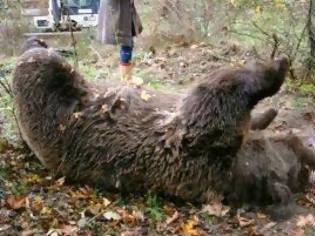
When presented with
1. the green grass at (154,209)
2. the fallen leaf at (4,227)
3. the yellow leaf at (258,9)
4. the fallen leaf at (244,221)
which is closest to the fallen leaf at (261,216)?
the fallen leaf at (244,221)

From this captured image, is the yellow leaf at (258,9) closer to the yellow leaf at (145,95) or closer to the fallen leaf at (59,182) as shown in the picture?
the yellow leaf at (145,95)

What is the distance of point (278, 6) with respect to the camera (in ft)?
31.7

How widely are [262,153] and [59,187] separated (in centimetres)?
183

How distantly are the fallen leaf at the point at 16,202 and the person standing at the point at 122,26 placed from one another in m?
3.97

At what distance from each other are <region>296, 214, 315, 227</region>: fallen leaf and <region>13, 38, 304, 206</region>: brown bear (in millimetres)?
658

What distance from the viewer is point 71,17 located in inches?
580

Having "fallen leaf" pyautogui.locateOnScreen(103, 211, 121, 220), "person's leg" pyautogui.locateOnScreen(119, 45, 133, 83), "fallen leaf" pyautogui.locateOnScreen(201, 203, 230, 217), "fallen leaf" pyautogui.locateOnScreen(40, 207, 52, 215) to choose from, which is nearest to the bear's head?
"fallen leaf" pyautogui.locateOnScreen(201, 203, 230, 217)

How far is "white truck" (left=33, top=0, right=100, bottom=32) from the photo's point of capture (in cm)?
1384

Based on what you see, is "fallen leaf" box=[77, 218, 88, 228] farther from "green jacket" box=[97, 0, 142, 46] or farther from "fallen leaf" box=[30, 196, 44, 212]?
"green jacket" box=[97, 0, 142, 46]

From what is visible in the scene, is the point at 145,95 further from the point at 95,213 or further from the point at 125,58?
the point at 125,58

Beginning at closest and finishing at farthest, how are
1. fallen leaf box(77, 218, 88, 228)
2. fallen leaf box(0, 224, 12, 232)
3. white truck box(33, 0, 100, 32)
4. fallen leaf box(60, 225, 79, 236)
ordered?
1. fallen leaf box(0, 224, 12, 232)
2. fallen leaf box(60, 225, 79, 236)
3. fallen leaf box(77, 218, 88, 228)
4. white truck box(33, 0, 100, 32)

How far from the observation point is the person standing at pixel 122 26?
907 centimetres

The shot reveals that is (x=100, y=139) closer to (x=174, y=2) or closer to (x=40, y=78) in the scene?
(x=40, y=78)

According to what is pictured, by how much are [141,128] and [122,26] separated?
11.6 ft
